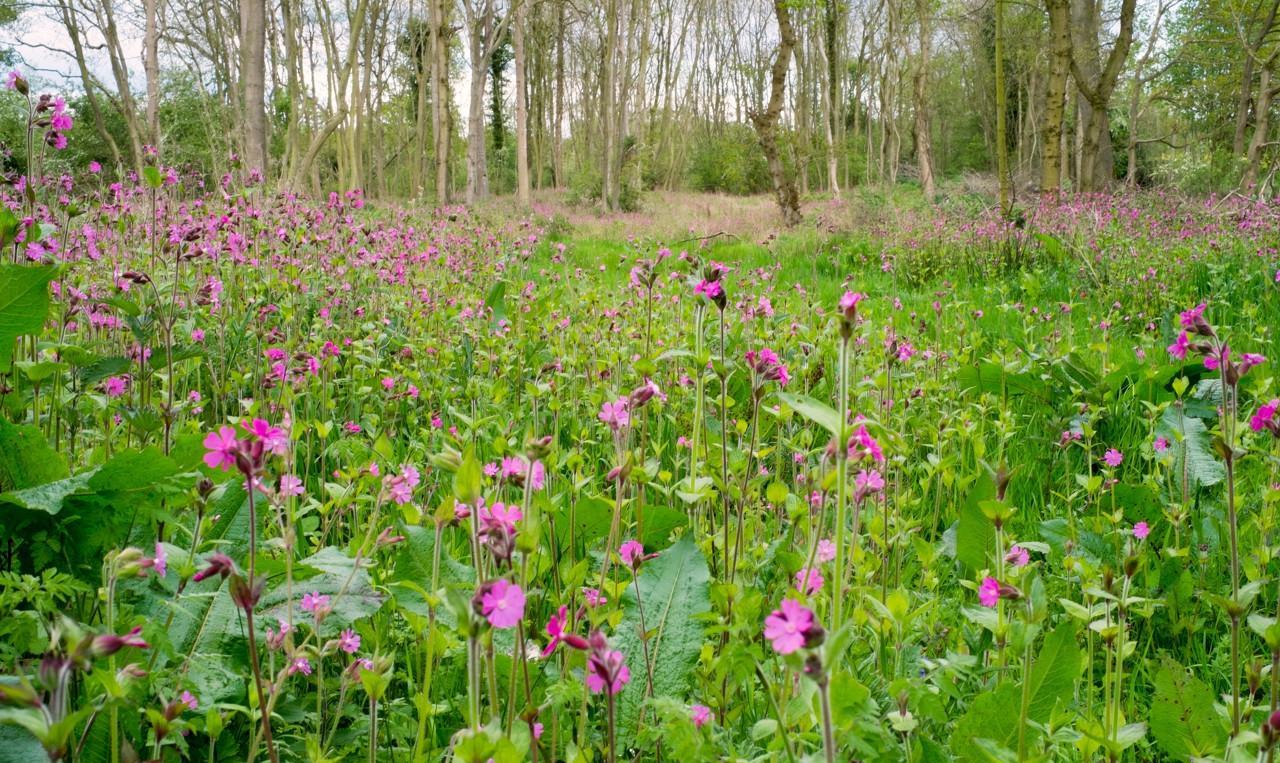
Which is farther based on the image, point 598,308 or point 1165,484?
point 598,308

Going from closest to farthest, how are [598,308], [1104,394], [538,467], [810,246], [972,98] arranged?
[538,467]
[1104,394]
[598,308]
[810,246]
[972,98]

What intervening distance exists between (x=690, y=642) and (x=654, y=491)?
106cm

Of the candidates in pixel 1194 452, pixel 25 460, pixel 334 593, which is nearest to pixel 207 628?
pixel 334 593

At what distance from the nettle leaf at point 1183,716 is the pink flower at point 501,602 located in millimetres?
1180

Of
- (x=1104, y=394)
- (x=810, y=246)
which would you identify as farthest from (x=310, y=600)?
(x=810, y=246)

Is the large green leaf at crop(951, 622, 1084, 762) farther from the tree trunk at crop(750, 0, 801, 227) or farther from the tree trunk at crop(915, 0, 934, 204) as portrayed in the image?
the tree trunk at crop(915, 0, 934, 204)

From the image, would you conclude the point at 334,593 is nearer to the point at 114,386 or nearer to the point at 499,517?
the point at 499,517

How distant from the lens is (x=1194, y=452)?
2.73m

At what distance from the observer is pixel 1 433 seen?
1.62 m

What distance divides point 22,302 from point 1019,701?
82.8 inches

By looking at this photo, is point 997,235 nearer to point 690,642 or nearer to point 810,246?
point 810,246

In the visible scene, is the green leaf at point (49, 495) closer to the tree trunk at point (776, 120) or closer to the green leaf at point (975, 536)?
the green leaf at point (975, 536)

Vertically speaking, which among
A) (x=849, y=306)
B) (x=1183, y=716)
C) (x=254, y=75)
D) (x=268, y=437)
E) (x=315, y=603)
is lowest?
(x=1183, y=716)

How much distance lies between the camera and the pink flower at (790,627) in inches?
29.0
